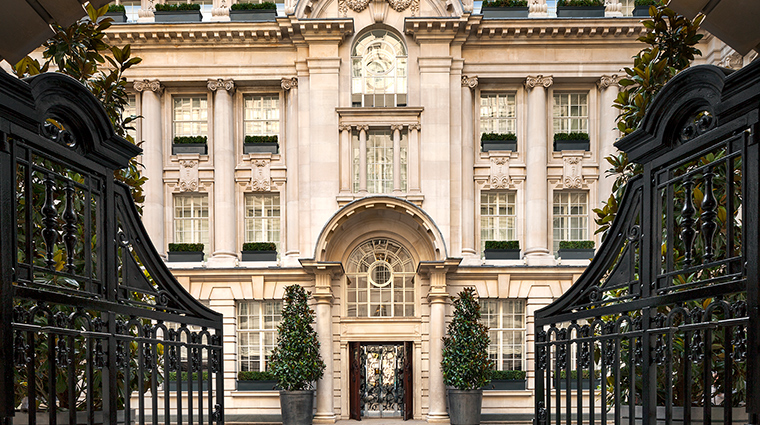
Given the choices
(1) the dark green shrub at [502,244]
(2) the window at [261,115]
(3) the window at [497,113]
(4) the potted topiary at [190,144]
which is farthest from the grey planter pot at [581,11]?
(4) the potted topiary at [190,144]

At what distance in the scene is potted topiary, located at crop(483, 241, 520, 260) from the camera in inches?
970

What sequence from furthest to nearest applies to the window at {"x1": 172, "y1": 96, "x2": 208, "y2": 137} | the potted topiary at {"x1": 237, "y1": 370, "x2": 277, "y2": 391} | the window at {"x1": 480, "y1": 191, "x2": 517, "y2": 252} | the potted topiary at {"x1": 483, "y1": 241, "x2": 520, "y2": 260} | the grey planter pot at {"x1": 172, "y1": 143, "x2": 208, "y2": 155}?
the window at {"x1": 172, "y1": 96, "x2": 208, "y2": 137}, the grey planter pot at {"x1": 172, "y1": 143, "x2": 208, "y2": 155}, the window at {"x1": 480, "y1": 191, "x2": 517, "y2": 252}, the potted topiary at {"x1": 483, "y1": 241, "x2": 520, "y2": 260}, the potted topiary at {"x1": 237, "y1": 370, "x2": 277, "y2": 391}

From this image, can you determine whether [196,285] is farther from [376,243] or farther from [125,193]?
[125,193]

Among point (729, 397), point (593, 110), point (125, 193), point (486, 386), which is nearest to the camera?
point (729, 397)

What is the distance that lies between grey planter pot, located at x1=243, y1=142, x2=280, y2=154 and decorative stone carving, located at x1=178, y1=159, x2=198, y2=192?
202cm

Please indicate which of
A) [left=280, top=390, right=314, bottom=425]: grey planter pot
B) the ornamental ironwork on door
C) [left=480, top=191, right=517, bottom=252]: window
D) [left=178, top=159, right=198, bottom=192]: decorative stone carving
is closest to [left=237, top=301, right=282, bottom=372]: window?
[left=280, top=390, right=314, bottom=425]: grey planter pot

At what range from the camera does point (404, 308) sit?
80.6ft

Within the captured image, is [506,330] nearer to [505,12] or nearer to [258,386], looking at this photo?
[258,386]

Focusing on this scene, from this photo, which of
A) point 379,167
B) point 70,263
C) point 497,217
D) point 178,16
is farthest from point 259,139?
point 70,263

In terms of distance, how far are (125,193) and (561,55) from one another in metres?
22.3

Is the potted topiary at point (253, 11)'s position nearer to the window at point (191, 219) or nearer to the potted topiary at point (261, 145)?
the potted topiary at point (261, 145)

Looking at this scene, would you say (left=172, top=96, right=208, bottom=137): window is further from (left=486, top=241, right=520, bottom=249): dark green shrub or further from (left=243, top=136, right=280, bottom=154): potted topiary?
(left=486, top=241, right=520, bottom=249): dark green shrub

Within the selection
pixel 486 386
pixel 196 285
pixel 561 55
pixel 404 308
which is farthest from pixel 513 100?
pixel 196 285

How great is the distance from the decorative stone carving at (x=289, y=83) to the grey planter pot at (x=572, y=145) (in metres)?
10.2
